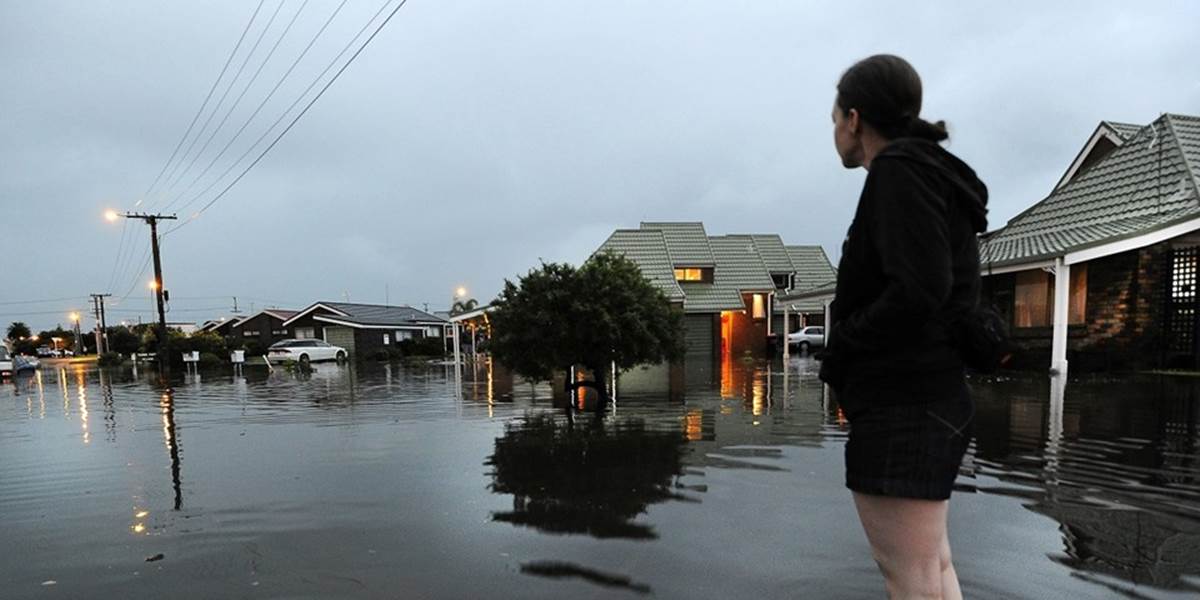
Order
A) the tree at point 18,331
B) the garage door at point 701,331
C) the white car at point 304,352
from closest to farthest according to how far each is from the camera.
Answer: the garage door at point 701,331 → the white car at point 304,352 → the tree at point 18,331

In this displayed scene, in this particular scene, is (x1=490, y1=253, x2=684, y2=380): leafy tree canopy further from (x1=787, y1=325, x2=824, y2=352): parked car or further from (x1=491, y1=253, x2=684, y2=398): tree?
(x1=787, y1=325, x2=824, y2=352): parked car

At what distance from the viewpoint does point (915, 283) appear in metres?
1.18

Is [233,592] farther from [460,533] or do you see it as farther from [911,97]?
[911,97]

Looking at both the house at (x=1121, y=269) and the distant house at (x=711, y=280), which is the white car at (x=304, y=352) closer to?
the distant house at (x=711, y=280)

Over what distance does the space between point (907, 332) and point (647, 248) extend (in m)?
25.4

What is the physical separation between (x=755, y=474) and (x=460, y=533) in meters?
2.46

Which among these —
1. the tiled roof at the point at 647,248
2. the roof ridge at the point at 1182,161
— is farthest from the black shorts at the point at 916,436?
the tiled roof at the point at 647,248

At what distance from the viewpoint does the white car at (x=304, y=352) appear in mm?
30641

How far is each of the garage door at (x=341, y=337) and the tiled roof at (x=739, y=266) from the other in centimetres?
2281

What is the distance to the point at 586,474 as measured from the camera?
16.4 ft

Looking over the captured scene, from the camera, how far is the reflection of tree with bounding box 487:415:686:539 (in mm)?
3861

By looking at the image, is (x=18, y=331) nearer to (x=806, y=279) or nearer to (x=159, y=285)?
(x=159, y=285)

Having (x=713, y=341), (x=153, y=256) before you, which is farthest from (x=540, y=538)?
(x=153, y=256)

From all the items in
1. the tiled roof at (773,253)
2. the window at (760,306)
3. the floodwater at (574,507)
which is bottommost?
the floodwater at (574,507)
